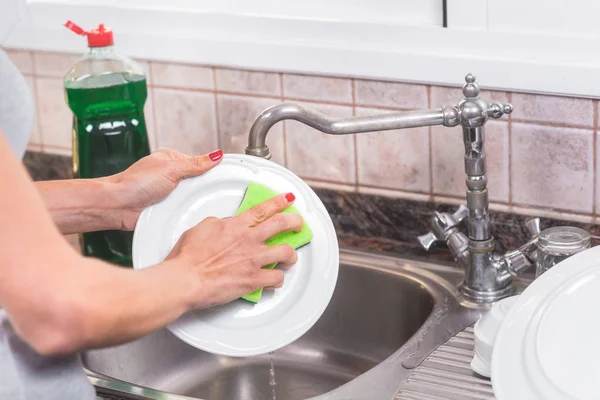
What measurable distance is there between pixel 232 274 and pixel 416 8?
0.62 metres

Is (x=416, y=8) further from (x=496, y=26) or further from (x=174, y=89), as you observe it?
(x=174, y=89)

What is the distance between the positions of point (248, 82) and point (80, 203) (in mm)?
442

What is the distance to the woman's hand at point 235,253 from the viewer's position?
1.11 metres

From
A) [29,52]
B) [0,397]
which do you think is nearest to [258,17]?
[29,52]

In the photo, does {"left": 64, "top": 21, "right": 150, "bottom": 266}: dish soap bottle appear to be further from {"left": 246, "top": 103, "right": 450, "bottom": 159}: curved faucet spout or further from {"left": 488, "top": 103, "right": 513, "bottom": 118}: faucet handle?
{"left": 488, "top": 103, "right": 513, "bottom": 118}: faucet handle

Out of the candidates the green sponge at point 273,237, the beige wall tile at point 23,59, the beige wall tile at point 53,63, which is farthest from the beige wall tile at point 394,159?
the beige wall tile at point 23,59

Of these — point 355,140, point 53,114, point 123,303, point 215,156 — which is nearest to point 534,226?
point 355,140

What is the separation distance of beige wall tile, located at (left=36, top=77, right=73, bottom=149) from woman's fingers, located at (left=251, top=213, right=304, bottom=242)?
797 mm

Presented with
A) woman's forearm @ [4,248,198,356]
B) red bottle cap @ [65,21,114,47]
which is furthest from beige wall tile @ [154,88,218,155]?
woman's forearm @ [4,248,198,356]

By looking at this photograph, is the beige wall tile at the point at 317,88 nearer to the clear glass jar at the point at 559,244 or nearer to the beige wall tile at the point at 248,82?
the beige wall tile at the point at 248,82

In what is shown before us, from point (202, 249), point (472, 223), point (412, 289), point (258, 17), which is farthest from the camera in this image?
point (258, 17)

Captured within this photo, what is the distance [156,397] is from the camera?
1.22 meters

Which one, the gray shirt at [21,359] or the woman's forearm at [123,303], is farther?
the gray shirt at [21,359]

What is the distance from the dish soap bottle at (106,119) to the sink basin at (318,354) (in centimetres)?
17
